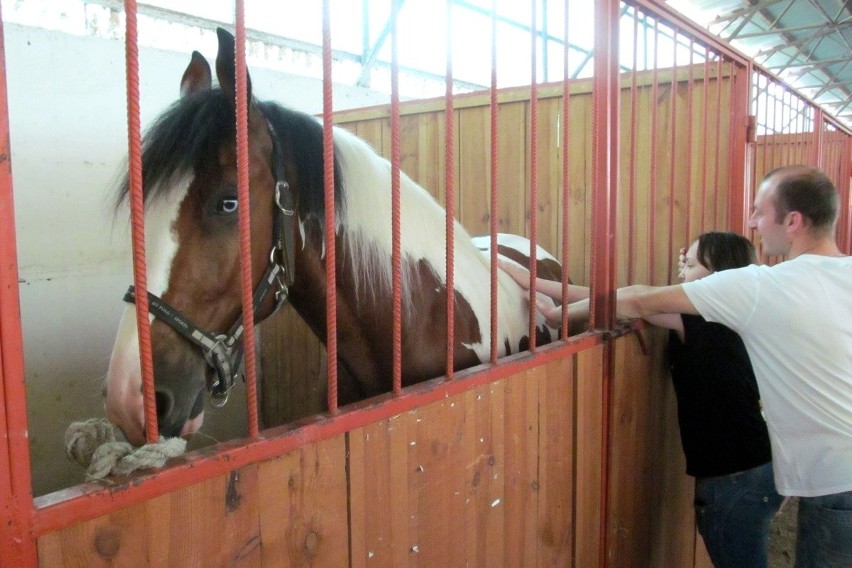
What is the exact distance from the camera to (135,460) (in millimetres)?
609

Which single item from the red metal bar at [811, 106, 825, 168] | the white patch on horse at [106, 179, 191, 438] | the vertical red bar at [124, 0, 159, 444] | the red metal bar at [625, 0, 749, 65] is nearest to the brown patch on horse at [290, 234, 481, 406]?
the white patch on horse at [106, 179, 191, 438]

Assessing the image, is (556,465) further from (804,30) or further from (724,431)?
(804,30)

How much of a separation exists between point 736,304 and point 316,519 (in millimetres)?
1047

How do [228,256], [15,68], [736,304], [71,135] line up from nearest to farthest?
1. [228,256]
2. [736,304]
3. [15,68]
4. [71,135]

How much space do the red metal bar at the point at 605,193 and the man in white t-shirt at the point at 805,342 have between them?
201 mm

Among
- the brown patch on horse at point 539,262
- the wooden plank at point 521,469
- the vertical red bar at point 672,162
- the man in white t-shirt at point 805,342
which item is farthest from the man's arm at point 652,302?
the brown patch on horse at point 539,262

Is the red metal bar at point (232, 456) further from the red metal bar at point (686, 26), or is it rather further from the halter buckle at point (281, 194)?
the red metal bar at point (686, 26)

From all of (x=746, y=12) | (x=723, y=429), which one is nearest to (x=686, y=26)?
(x=723, y=429)

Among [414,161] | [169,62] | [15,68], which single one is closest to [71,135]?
[15,68]

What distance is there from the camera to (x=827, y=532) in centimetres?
122

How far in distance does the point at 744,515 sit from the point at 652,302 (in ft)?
2.07

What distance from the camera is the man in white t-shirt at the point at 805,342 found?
1204mm

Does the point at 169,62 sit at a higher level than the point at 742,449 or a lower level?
higher

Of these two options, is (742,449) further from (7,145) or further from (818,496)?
(7,145)
